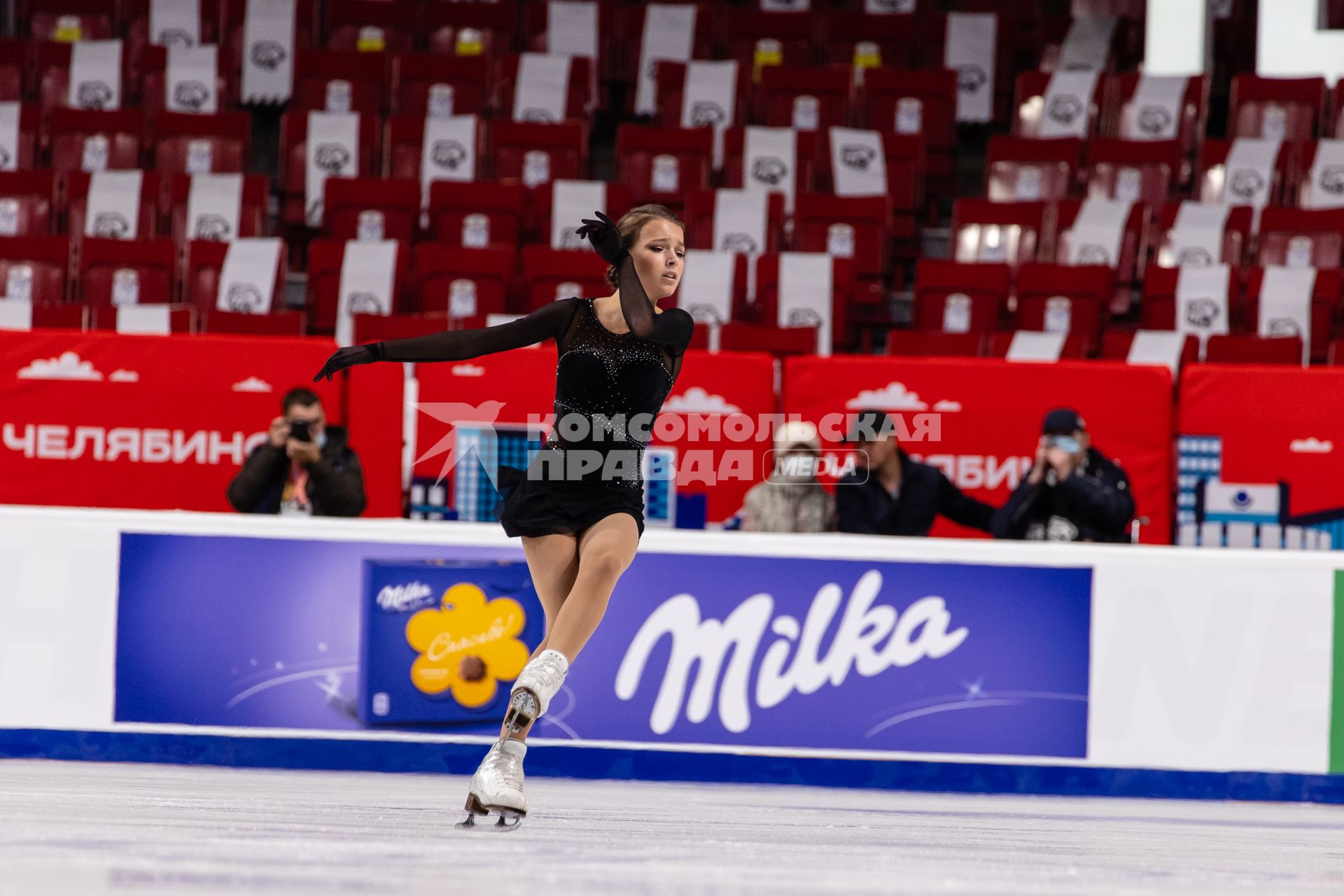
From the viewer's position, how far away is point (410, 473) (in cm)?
727

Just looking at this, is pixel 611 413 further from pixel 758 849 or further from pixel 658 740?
pixel 658 740

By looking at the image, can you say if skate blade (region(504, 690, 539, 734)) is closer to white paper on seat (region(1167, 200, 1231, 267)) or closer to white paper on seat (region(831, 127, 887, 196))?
white paper on seat (region(1167, 200, 1231, 267))

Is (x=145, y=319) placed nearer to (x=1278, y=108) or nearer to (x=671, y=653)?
(x=671, y=653)

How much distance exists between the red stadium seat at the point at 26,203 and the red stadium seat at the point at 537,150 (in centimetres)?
301

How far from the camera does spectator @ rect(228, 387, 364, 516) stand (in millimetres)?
6227

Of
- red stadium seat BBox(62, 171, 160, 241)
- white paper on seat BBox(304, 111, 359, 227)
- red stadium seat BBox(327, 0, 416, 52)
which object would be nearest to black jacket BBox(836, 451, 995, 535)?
white paper on seat BBox(304, 111, 359, 227)

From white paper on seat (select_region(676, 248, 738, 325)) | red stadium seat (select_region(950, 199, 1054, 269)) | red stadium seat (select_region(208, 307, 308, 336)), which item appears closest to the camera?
red stadium seat (select_region(208, 307, 308, 336))

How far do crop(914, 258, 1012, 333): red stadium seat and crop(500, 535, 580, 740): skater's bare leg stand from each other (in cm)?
613

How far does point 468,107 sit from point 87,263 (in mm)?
3222

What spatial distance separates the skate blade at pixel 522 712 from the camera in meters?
3.43

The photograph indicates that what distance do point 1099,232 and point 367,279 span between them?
15.6 ft

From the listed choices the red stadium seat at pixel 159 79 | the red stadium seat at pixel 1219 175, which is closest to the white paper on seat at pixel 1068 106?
the red stadium seat at pixel 1219 175

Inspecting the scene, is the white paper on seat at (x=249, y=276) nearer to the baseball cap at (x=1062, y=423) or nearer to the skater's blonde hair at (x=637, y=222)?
the baseball cap at (x=1062, y=423)

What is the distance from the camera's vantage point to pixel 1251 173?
10719 millimetres
